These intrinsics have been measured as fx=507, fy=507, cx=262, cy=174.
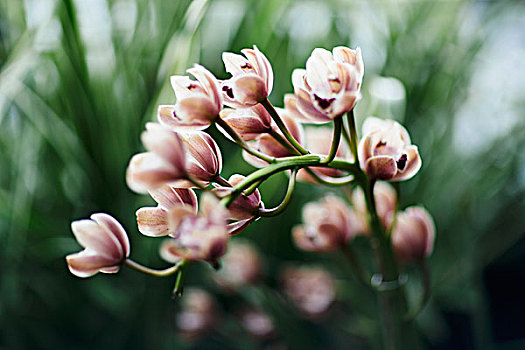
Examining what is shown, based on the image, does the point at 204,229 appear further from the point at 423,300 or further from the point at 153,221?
the point at 423,300

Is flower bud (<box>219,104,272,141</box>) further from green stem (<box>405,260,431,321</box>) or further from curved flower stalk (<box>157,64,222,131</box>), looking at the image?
green stem (<box>405,260,431,321</box>)

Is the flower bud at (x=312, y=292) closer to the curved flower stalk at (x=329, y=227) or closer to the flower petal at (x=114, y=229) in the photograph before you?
the curved flower stalk at (x=329, y=227)

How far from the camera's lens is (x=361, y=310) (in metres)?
0.47

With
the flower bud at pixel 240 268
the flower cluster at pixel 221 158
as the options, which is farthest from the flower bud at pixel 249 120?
the flower bud at pixel 240 268

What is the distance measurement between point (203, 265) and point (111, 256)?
324mm

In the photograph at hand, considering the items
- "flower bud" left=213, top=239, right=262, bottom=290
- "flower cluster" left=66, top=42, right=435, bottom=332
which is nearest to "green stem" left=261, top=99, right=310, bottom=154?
"flower cluster" left=66, top=42, right=435, bottom=332

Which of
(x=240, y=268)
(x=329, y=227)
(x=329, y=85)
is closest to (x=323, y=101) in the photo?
(x=329, y=85)

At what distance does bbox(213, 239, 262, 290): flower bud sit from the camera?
40 cm

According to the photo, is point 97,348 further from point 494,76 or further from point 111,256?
point 494,76

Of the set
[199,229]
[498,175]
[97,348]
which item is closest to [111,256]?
[199,229]

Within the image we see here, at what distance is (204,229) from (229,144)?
38 centimetres

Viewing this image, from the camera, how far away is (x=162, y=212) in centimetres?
17

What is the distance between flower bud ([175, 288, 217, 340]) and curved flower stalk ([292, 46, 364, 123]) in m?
0.28

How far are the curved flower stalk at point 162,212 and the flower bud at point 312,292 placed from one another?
271mm
